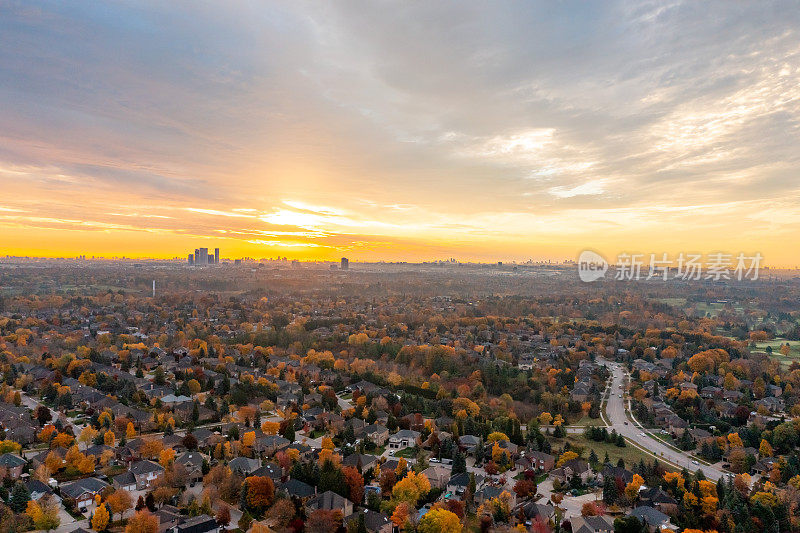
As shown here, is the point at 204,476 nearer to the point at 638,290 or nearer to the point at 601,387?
the point at 601,387

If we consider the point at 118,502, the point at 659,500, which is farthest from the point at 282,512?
the point at 659,500

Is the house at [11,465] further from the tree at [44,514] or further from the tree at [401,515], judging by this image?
the tree at [401,515]

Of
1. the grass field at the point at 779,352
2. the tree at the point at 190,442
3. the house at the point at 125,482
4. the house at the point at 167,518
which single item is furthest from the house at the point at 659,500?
the grass field at the point at 779,352

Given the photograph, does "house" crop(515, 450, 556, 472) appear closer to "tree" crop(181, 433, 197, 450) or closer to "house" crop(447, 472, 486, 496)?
"house" crop(447, 472, 486, 496)

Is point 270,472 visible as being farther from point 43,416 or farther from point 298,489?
point 43,416

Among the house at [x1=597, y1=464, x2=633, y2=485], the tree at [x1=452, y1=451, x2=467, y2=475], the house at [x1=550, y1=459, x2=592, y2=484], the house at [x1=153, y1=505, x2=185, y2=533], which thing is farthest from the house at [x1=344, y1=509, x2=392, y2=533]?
the house at [x1=597, y1=464, x2=633, y2=485]

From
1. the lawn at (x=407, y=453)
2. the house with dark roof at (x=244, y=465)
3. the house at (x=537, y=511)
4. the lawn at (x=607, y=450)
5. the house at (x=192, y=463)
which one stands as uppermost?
the house at (x=537, y=511)

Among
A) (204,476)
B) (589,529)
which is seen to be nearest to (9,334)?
(204,476)
